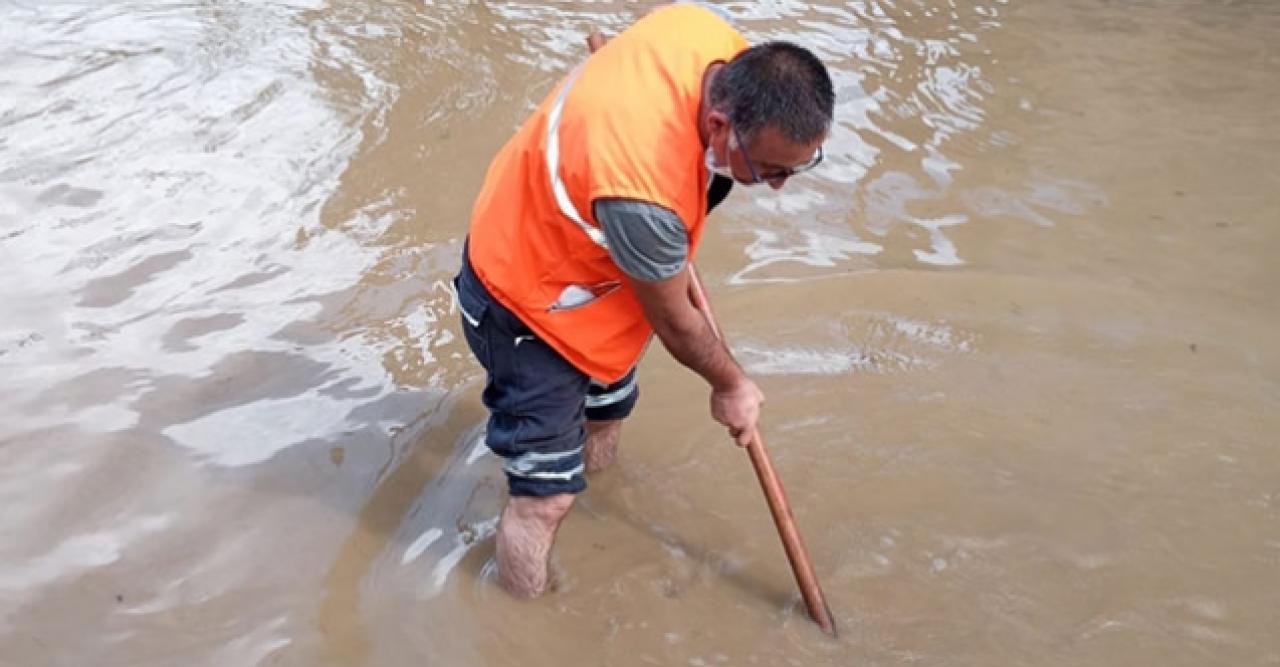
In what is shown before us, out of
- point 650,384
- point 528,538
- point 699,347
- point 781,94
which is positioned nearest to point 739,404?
point 699,347

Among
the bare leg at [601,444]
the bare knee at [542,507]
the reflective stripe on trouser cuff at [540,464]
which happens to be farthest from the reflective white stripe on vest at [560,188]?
the bare leg at [601,444]

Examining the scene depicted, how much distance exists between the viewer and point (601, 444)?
299 centimetres

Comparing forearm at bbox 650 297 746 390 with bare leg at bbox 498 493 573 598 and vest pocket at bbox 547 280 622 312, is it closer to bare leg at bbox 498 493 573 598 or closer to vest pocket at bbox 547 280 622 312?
vest pocket at bbox 547 280 622 312

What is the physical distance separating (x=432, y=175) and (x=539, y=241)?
210 centimetres

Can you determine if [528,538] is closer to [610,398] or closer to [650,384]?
[610,398]

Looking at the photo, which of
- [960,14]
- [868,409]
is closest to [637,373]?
[868,409]

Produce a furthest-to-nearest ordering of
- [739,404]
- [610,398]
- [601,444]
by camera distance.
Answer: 1. [601,444]
2. [610,398]
3. [739,404]

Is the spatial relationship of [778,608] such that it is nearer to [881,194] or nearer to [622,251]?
[622,251]

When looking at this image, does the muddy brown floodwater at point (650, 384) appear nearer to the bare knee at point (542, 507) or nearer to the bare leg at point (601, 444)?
the bare leg at point (601, 444)

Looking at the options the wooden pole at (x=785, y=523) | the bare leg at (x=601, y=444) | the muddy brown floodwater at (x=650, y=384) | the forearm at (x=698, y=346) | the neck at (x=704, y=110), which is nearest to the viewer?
the neck at (x=704, y=110)

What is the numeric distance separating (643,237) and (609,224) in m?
0.07

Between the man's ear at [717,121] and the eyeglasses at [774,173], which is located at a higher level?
the man's ear at [717,121]

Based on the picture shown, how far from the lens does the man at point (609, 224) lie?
202 centimetres

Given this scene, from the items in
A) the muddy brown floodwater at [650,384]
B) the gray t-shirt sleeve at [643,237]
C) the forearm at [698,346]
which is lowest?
the muddy brown floodwater at [650,384]
